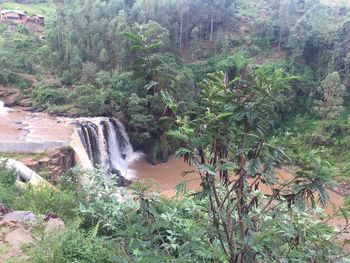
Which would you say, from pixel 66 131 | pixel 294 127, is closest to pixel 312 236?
pixel 66 131

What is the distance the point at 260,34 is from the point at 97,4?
456 inches

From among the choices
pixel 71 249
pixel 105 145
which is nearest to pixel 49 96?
pixel 105 145

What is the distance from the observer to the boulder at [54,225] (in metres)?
3.54

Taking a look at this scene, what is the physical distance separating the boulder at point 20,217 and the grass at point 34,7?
32277 millimetres

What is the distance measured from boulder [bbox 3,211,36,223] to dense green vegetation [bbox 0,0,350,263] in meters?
0.33

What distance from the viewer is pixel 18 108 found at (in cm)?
1712

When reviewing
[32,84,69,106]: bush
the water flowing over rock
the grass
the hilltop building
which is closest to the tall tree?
[32,84,69,106]: bush

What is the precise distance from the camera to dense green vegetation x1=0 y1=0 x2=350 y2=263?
79.3 inches

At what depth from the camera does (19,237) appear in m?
3.81

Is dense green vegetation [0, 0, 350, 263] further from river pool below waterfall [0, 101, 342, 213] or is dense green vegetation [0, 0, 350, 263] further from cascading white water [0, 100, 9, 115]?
cascading white water [0, 100, 9, 115]

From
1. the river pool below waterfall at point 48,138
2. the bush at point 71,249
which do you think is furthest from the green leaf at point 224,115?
the river pool below waterfall at point 48,138

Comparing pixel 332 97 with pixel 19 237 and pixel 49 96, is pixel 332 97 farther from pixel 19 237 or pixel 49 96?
pixel 19 237

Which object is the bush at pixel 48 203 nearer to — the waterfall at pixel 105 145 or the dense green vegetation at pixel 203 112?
the dense green vegetation at pixel 203 112

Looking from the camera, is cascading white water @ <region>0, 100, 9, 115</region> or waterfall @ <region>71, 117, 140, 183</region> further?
cascading white water @ <region>0, 100, 9, 115</region>
